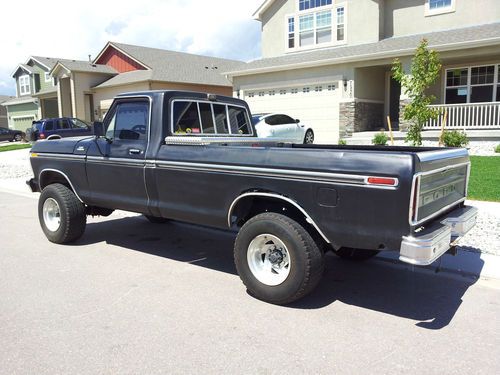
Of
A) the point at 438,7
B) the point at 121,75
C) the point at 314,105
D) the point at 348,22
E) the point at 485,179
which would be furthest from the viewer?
the point at 121,75

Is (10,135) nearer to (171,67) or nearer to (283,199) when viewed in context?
(171,67)

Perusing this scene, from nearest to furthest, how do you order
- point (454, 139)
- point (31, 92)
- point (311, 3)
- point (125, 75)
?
point (454, 139) → point (311, 3) → point (125, 75) → point (31, 92)

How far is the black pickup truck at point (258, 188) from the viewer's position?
148 inches

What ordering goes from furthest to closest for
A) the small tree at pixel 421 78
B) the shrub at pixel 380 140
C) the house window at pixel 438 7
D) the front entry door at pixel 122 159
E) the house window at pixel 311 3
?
the house window at pixel 311 3
the house window at pixel 438 7
the shrub at pixel 380 140
the small tree at pixel 421 78
the front entry door at pixel 122 159

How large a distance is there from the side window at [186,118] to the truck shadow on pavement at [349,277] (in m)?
1.64

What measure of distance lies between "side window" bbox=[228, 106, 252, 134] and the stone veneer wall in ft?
42.2

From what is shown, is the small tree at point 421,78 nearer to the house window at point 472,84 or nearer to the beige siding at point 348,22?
the house window at point 472,84

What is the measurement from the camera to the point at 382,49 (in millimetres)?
17844

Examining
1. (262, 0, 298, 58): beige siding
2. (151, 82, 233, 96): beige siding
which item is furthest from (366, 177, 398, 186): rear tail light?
(151, 82, 233, 96): beige siding

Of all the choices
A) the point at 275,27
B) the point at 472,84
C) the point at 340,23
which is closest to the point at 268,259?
the point at 472,84

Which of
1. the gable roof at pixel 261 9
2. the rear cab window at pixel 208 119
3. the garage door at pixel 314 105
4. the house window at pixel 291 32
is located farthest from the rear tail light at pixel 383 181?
the gable roof at pixel 261 9

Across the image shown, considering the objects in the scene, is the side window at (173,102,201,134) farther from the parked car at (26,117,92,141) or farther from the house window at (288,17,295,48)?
the parked car at (26,117,92,141)

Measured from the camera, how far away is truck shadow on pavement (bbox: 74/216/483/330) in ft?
14.4

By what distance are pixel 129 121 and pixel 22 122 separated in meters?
45.2
